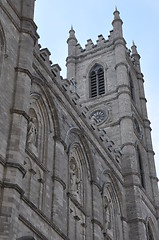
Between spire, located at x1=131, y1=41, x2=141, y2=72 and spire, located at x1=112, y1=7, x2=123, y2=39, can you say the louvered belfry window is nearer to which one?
spire, located at x1=112, y1=7, x2=123, y2=39

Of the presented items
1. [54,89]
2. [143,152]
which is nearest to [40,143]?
[54,89]

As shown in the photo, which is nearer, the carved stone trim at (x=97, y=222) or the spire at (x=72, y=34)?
the carved stone trim at (x=97, y=222)

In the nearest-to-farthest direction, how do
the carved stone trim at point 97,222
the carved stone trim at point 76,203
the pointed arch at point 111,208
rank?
the carved stone trim at point 76,203 < the carved stone trim at point 97,222 < the pointed arch at point 111,208

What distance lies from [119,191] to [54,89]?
27.7ft

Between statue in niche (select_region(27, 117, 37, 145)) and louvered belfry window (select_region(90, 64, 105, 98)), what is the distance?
1768 centimetres

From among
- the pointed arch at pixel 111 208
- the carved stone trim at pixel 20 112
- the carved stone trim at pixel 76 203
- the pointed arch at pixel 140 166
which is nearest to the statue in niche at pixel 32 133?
the carved stone trim at pixel 20 112

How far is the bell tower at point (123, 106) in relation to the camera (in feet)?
101

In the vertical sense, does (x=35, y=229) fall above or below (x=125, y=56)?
below

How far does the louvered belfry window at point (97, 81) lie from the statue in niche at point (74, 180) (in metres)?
14.9

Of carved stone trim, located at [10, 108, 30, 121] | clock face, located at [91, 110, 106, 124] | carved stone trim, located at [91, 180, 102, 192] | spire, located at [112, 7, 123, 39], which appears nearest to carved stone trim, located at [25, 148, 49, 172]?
carved stone trim, located at [10, 108, 30, 121]

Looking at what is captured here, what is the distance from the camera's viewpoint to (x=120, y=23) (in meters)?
42.0

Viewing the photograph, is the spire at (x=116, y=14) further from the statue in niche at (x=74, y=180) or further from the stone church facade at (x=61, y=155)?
the statue in niche at (x=74, y=180)

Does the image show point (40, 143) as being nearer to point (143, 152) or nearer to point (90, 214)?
point (90, 214)

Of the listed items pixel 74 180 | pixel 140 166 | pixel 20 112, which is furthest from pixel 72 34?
pixel 20 112
